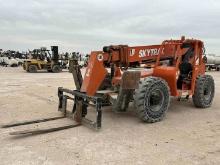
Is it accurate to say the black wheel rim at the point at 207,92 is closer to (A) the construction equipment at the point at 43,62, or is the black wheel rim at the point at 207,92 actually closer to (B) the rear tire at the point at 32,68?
(A) the construction equipment at the point at 43,62

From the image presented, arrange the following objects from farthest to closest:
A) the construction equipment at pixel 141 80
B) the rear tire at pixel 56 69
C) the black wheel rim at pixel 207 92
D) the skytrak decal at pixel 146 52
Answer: the rear tire at pixel 56 69
the black wheel rim at pixel 207 92
the skytrak decal at pixel 146 52
the construction equipment at pixel 141 80

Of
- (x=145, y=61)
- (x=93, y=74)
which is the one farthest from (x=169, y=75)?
(x=93, y=74)

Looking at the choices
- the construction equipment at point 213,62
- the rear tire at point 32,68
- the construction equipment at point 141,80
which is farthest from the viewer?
the construction equipment at point 213,62

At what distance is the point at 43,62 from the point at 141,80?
76.3 ft

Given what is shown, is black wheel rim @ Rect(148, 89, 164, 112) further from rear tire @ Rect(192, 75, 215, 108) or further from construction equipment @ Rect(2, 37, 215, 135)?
rear tire @ Rect(192, 75, 215, 108)

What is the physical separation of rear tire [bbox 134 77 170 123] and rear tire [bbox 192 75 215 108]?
66.2 inches

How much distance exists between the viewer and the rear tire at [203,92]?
9398mm

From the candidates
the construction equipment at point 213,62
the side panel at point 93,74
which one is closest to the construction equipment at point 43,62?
the construction equipment at point 213,62

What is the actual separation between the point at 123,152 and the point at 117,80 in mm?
3029

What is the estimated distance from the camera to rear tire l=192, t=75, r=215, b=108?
9.40 metres

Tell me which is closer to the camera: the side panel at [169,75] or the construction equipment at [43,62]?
the side panel at [169,75]

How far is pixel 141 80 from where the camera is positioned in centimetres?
779

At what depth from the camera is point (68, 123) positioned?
7.52m

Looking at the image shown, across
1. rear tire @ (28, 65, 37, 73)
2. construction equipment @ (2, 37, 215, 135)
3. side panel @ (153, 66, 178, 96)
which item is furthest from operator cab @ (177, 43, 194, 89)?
rear tire @ (28, 65, 37, 73)
